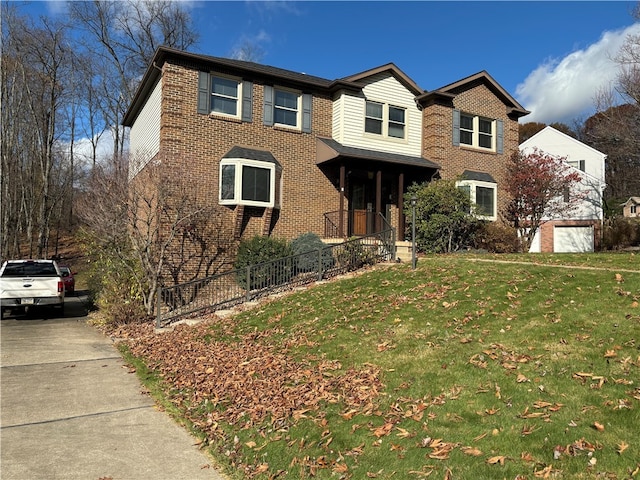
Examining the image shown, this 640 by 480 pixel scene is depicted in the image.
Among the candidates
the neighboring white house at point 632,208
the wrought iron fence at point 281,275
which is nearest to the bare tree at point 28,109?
the wrought iron fence at point 281,275

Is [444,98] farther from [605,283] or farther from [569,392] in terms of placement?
[569,392]

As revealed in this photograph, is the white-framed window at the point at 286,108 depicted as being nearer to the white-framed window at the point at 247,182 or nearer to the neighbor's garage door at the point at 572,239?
the white-framed window at the point at 247,182

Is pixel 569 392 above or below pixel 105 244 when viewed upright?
below

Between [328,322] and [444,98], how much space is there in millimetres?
13326

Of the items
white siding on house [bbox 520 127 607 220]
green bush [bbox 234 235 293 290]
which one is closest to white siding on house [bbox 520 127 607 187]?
white siding on house [bbox 520 127 607 220]

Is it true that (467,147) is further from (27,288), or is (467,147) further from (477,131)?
(27,288)

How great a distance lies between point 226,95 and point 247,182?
306cm

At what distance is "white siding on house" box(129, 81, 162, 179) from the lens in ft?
42.8

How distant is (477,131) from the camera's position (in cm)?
1936

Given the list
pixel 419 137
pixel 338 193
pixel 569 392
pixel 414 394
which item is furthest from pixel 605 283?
pixel 419 137

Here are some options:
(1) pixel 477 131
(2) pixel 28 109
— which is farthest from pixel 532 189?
(2) pixel 28 109

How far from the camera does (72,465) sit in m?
4.10

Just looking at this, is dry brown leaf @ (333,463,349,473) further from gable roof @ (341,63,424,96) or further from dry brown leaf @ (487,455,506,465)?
gable roof @ (341,63,424,96)

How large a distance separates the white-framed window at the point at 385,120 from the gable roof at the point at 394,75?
909mm
